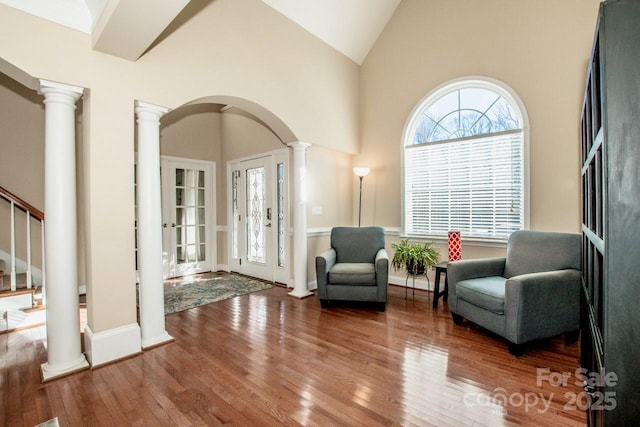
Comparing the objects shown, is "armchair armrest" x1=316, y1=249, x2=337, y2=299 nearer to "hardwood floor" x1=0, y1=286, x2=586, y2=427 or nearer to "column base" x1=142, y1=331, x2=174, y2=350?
"hardwood floor" x1=0, y1=286, x2=586, y2=427

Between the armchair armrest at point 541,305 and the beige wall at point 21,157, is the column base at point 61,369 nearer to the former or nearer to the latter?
the beige wall at point 21,157

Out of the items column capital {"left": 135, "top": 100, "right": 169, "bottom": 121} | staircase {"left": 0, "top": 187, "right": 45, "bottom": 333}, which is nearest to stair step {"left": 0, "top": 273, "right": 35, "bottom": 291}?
staircase {"left": 0, "top": 187, "right": 45, "bottom": 333}

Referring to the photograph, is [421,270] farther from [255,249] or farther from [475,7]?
[475,7]

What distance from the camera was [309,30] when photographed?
13.1 ft

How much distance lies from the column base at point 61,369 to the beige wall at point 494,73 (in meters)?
3.71

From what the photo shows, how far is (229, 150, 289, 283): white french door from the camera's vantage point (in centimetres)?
460

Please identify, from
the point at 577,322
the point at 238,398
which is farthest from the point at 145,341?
the point at 577,322

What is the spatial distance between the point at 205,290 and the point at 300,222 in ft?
5.54

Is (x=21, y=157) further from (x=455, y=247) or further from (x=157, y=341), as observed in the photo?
(x=455, y=247)

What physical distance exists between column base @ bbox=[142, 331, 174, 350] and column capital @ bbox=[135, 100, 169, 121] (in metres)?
1.83

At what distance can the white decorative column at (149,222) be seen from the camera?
2521 millimetres

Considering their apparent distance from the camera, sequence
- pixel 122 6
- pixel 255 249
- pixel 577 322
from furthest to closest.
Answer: pixel 255 249
pixel 577 322
pixel 122 6

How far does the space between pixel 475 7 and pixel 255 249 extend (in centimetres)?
450

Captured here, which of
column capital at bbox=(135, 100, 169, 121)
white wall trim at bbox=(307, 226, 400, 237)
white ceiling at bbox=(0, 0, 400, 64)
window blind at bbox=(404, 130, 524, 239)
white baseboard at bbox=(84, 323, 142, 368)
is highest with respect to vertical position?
white ceiling at bbox=(0, 0, 400, 64)
